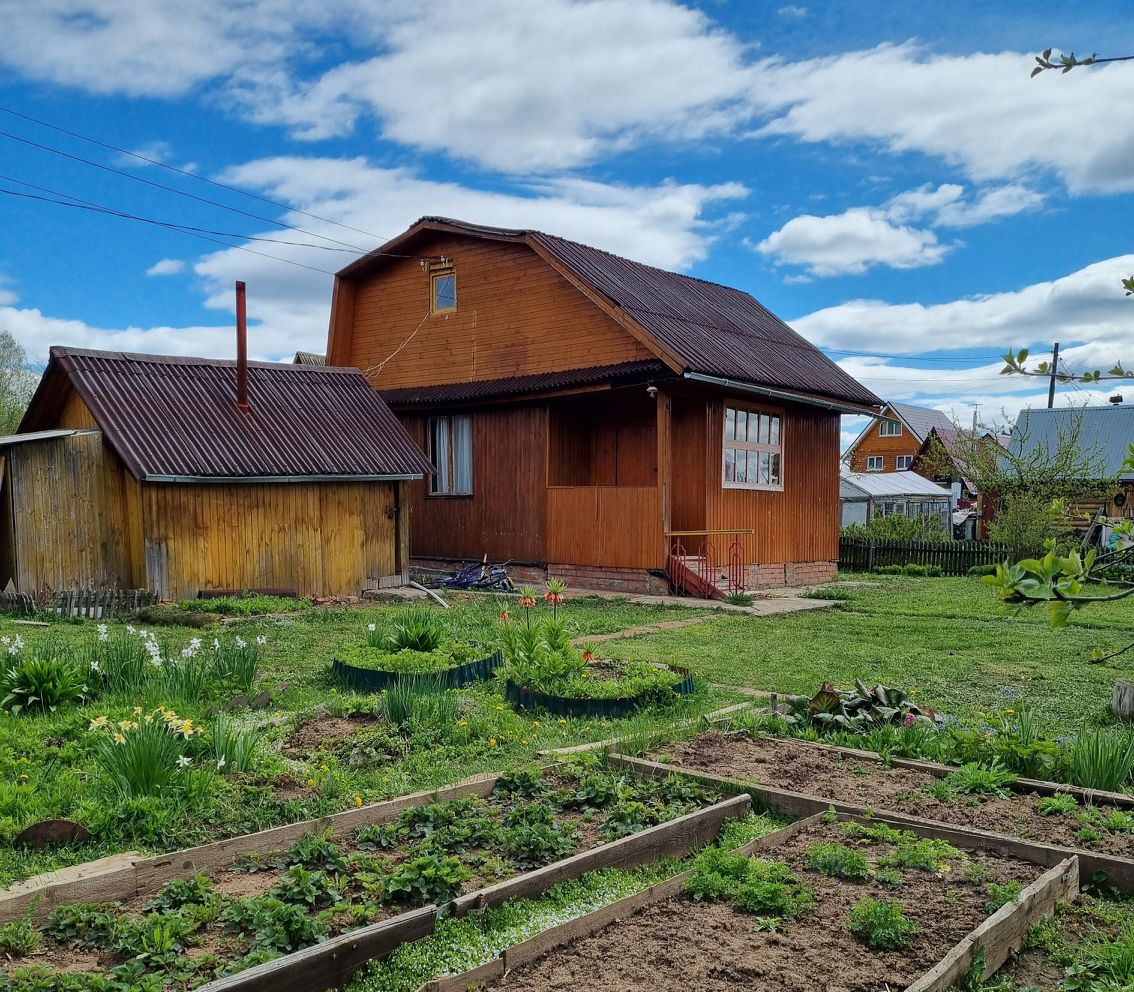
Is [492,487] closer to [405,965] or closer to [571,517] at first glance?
[571,517]

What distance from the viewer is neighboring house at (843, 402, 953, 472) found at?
61950mm

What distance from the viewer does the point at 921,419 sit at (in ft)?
209

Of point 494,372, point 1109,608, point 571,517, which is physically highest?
point 494,372

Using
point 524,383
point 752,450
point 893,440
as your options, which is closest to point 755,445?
point 752,450

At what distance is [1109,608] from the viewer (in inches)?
627

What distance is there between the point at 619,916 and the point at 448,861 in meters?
0.74

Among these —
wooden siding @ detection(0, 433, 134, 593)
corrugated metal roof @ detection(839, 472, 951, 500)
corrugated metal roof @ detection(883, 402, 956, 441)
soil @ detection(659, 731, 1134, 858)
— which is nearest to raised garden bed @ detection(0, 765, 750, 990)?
soil @ detection(659, 731, 1134, 858)

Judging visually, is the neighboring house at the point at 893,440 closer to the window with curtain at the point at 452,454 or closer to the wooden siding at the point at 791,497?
the wooden siding at the point at 791,497

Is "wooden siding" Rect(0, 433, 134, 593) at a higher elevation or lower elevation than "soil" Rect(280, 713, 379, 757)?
higher

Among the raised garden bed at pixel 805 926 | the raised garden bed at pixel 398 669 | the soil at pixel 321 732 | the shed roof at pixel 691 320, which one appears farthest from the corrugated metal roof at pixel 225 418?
the raised garden bed at pixel 805 926

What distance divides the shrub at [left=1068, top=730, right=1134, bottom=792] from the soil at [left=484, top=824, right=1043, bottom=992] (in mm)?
1415

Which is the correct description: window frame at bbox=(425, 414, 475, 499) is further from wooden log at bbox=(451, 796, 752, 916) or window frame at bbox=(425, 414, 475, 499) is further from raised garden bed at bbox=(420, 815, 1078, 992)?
raised garden bed at bbox=(420, 815, 1078, 992)

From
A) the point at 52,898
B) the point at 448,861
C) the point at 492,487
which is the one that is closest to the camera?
the point at 52,898

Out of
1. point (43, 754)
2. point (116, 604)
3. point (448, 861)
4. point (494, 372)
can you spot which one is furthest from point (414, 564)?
point (448, 861)
